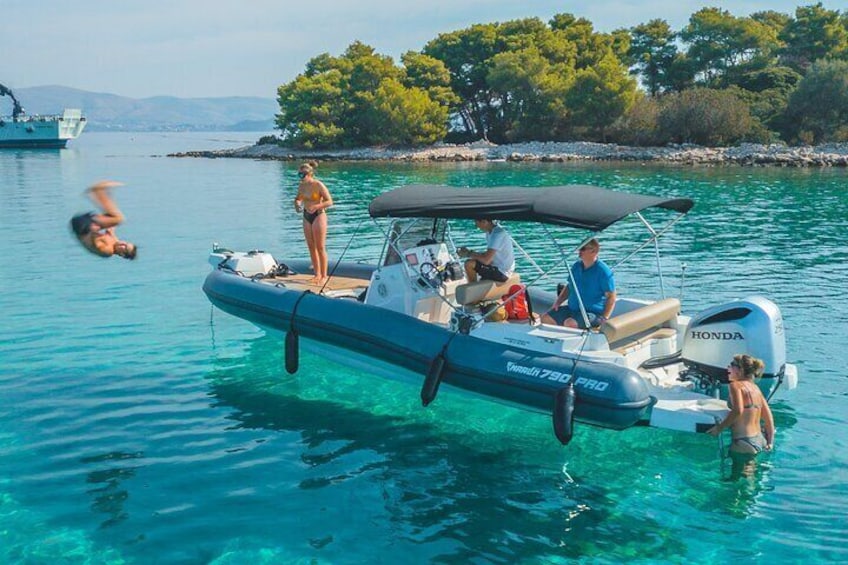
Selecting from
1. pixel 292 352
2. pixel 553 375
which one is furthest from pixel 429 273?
pixel 553 375

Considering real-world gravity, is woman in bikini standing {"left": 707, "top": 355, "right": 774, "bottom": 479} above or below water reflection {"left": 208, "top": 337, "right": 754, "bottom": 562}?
above

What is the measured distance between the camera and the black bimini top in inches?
336

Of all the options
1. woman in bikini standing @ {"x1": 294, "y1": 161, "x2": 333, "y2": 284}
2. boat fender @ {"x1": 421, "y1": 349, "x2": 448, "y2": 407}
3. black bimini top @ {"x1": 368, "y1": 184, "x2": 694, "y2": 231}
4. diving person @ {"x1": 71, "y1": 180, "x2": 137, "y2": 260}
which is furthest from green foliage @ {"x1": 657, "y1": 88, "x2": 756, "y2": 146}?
diving person @ {"x1": 71, "y1": 180, "x2": 137, "y2": 260}

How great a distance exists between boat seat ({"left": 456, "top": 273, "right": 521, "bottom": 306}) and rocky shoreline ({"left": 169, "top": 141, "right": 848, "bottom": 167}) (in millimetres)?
44129

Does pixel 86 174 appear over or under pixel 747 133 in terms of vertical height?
under

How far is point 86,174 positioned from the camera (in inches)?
1991

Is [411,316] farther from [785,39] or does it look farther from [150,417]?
[785,39]

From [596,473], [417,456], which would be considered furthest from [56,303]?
[596,473]

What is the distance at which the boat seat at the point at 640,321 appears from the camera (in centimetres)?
876

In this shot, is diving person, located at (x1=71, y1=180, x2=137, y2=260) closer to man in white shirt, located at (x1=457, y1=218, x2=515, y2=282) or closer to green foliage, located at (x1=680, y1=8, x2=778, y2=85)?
man in white shirt, located at (x1=457, y1=218, x2=515, y2=282)

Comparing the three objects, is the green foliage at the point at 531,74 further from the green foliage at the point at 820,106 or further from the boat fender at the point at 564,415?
the boat fender at the point at 564,415

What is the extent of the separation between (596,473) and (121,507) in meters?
4.42

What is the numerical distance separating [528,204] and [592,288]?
1221mm

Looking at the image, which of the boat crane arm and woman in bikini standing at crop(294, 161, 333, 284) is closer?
woman in bikini standing at crop(294, 161, 333, 284)
